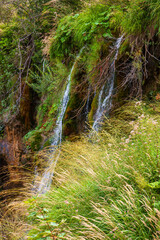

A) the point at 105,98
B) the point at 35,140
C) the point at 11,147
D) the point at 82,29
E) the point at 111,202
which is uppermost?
the point at 82,29

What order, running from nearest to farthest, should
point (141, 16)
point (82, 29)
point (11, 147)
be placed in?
1. point (141, 16)
2. point (82, 29)
3. point (11, 147)

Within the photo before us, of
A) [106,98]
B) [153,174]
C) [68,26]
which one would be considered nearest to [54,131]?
[106,98]

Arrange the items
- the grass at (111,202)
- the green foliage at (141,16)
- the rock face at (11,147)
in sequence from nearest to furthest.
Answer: the grass at (111,202) → the green foliage at (141,16) → the rock face at (11,147)

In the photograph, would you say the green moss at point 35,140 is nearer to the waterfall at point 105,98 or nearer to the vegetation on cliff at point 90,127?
the vegetation on cliff at point 90,127

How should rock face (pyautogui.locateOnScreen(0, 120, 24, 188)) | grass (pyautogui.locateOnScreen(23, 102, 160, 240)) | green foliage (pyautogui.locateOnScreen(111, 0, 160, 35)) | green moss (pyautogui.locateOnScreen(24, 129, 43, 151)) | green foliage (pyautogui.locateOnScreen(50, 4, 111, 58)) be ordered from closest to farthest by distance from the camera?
grass (pyautogui.locateOnScreen(23, 102, 160, 240)) → green foliage (pyautogui.locateOnScreen(111, 0, 160, 35)) → green foliage (pyautogui.locateOnScreen(50, 4, 111, 58)) → green moss (pyautogui.locateOnScreen(24, 129, 43, 151)) → rock face (pyautogui.locateOnScreen(0, 120, 24, 188))

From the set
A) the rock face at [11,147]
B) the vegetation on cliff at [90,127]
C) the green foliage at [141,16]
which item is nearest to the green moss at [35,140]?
the vegetation on cliff at [90,127]

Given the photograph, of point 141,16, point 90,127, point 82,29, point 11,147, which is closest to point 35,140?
point 11,147

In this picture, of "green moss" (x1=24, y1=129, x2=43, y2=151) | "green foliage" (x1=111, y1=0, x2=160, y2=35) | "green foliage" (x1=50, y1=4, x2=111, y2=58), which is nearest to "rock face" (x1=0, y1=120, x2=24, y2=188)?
"green moss" (x1=24, y1=129, x2=43, y2=151)

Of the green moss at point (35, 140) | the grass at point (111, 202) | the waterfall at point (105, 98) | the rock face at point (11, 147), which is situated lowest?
Result: the rock face at point (11, 147)

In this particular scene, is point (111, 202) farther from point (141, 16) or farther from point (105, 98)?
point (141, 16)

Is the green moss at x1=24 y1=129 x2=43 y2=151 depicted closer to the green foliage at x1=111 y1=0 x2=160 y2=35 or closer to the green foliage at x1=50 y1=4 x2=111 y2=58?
the green foliage at x1=50 y1=4 x2=111 y2=58

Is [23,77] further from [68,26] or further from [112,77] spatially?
[112,77]

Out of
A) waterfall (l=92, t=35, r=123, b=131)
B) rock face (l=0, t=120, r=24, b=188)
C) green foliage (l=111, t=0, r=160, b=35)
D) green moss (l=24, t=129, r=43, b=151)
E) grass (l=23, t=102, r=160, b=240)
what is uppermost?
green foliage (l=111, t=0, r=160, b=35)

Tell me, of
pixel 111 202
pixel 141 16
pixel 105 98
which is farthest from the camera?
pixel 105 98
